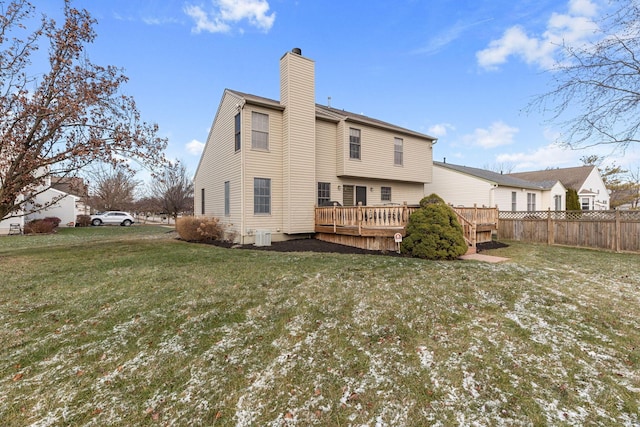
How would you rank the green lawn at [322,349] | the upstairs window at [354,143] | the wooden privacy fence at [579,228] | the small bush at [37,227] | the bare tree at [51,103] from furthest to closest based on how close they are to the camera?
the small bush at [37,227], the upstairs window at [354,143], the wooden privacy fence at [579,228], the bare tree at [51,103], the green lawn at [322,349]

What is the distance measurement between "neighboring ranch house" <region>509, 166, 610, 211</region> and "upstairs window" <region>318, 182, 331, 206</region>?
935 inches

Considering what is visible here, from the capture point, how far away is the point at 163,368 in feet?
10.00

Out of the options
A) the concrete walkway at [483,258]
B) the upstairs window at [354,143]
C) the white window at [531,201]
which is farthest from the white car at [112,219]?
the white window at [531,201]

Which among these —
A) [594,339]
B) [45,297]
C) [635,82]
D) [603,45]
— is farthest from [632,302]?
[45,297]

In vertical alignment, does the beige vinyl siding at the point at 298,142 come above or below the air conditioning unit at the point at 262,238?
above

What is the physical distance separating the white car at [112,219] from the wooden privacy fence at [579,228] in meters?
31.0

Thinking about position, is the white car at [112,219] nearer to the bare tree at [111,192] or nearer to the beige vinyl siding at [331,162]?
the bare tree at [111,192]

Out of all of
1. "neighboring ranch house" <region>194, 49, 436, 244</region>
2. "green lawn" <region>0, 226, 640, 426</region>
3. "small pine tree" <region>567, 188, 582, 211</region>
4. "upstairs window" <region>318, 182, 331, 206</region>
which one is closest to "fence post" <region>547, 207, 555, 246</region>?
→ "green lawn" <region>0, 226, 640, 426</region>

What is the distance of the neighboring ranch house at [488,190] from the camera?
16.5 m

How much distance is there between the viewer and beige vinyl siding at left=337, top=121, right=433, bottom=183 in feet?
41.4

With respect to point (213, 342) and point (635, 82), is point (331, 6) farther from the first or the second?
point (213, 342)

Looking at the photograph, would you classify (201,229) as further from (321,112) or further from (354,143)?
(354,143)

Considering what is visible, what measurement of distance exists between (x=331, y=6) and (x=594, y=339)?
12.8 m

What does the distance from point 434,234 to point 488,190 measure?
1101 cm
